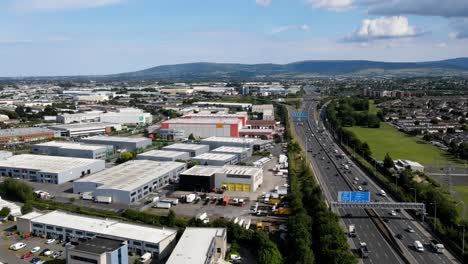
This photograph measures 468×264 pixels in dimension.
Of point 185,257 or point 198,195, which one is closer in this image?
point 185,257

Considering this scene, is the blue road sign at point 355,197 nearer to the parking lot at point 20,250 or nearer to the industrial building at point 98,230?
the industrial building at point 98,230

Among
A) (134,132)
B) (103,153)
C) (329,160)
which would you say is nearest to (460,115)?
(329,160)

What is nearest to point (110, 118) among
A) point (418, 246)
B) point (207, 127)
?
point (207, 127)

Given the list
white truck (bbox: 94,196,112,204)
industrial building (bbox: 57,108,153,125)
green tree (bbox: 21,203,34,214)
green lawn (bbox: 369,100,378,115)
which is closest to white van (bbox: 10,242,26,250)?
green tree (bbox: 21,203,34,214)

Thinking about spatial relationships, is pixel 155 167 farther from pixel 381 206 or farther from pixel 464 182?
pixel 464 182

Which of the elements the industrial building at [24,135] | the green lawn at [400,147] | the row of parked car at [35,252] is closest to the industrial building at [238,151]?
the green lawn at [400,147]
